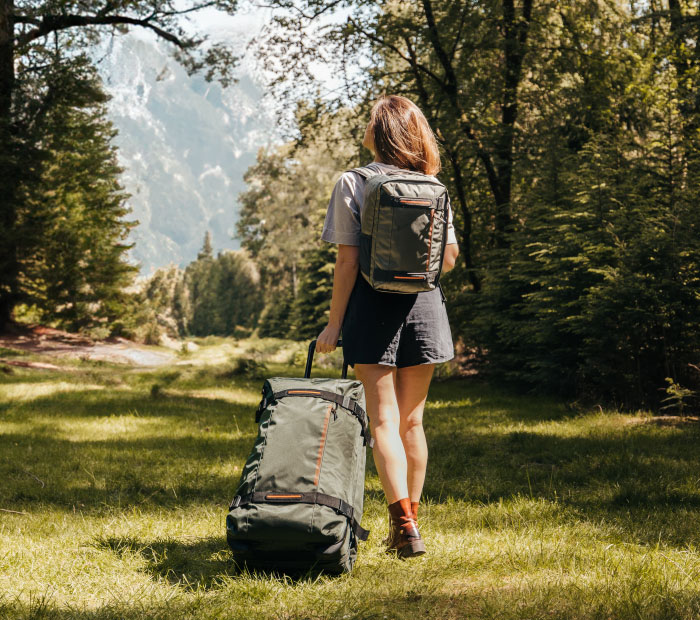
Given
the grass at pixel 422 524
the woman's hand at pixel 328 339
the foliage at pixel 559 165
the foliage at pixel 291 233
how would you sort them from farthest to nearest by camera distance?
the foliage at pixel 291 233, the foliage at pixel 559 165, the woman's hand at pixel 328 339, the grass at pixel 422 524

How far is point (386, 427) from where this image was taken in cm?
332

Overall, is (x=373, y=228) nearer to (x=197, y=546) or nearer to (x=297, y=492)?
(x=297, y=492)

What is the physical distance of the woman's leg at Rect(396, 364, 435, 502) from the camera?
11.3 ft

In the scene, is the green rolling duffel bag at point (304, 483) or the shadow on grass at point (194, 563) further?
the shadow on grass at point (194, 563)

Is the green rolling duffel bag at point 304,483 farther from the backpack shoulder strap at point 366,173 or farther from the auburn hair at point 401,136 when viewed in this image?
the auburn hair at point 401,136

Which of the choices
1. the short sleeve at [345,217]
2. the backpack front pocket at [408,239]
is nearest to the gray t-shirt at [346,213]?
the short sleeve at [345,217]

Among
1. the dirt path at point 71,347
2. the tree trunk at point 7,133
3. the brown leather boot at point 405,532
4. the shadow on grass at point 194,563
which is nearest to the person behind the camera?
the shadow on grass at point 194,563

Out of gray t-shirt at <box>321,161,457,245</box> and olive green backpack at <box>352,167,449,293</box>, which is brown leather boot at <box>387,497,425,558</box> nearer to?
olive green backpack at <box>352,167,449,293</box>

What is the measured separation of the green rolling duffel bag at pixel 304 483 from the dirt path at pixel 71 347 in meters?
15.9

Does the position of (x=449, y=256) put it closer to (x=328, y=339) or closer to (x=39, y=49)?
(x=328, y=339)

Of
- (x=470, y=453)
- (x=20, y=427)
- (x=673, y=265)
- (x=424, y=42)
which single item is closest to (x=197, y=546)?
(x=470, y=453)

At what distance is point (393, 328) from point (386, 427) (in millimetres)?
504

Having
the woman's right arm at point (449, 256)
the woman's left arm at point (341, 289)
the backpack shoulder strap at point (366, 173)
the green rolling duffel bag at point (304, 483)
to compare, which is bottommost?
the green rolling duffel bag at point (304, 483)

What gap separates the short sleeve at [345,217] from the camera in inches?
127
